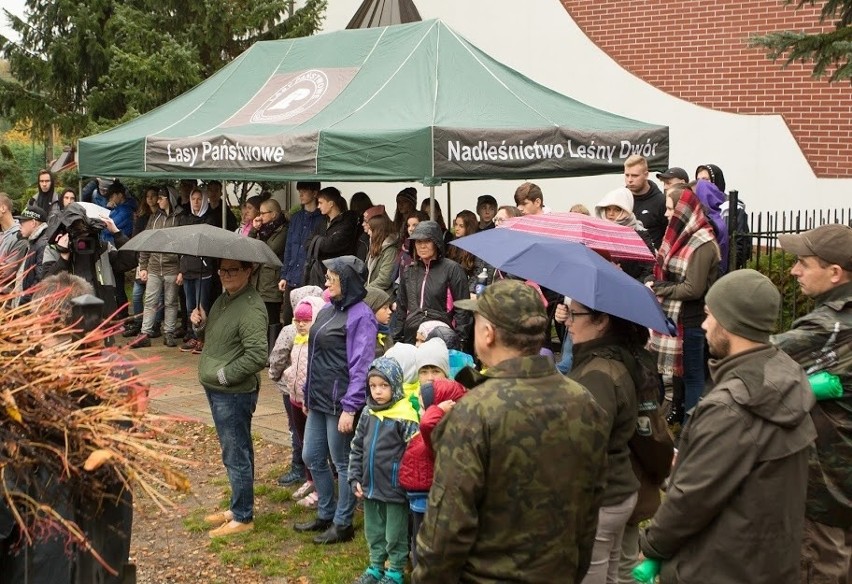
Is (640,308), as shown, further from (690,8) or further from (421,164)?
(690,8)

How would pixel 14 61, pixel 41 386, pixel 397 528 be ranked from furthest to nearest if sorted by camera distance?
pixel 14 61 → pixel 397 528 → pixel 41 386

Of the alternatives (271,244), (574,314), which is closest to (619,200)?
(574,314)

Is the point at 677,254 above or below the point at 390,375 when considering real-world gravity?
above

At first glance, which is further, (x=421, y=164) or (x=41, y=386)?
(x=421, y=164)

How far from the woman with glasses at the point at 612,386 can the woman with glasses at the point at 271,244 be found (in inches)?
306

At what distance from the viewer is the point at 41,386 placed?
2773mm

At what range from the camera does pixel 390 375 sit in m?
5.66

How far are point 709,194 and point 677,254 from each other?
1680 mm

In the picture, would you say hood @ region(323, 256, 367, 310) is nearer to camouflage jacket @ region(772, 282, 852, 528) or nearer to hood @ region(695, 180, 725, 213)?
Result: camouflage jacket @ region(772, 282, 852, 528)

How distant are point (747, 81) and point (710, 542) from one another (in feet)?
35.6

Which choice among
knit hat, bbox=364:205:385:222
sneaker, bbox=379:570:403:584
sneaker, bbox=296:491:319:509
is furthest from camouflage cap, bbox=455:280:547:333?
knit hat, bbox=364:205:385:222

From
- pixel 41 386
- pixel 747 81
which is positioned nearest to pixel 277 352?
pixel 41 386

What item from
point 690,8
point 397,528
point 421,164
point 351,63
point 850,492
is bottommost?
point 397,528

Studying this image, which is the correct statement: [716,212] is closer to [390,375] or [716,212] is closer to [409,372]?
[409,372]
